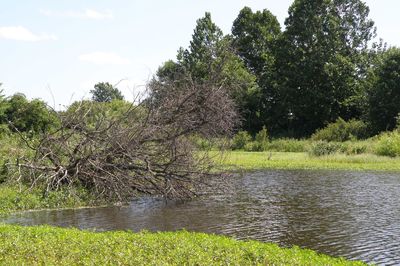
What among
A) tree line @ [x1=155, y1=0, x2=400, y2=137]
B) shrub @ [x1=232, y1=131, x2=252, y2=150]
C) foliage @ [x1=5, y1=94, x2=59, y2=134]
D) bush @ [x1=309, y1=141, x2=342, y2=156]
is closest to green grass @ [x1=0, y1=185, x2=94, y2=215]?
foliage @ [x1=5, y1=94, x2=59, y2=134]

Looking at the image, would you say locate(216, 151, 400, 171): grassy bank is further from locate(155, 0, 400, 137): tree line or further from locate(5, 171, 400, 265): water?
locate(155, 0, 400, 137): tree line

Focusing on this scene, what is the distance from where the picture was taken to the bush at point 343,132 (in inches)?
2071

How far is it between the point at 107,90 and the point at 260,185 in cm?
11008

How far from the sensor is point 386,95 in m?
54.4

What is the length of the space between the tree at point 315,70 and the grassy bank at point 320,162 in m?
21.4

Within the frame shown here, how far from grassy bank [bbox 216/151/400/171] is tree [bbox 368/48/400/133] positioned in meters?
15.1

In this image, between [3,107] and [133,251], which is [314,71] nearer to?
[3,107]

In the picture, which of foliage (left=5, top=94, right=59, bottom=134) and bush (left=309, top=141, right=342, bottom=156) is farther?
bush (left=309, top=141, right=342, bottom=156)

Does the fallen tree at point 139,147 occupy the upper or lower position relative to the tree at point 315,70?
lower

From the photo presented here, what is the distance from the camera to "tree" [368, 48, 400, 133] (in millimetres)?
53938

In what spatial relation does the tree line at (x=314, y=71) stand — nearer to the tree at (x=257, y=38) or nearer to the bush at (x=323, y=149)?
the tree at (x=257, y=38)

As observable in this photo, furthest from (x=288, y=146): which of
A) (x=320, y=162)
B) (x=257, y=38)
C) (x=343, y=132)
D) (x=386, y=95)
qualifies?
(x=257, y=38)

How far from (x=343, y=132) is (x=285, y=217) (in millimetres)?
36171

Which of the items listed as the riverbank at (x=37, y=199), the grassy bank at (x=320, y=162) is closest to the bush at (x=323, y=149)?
the grassy bank at (x=320, y=162)
